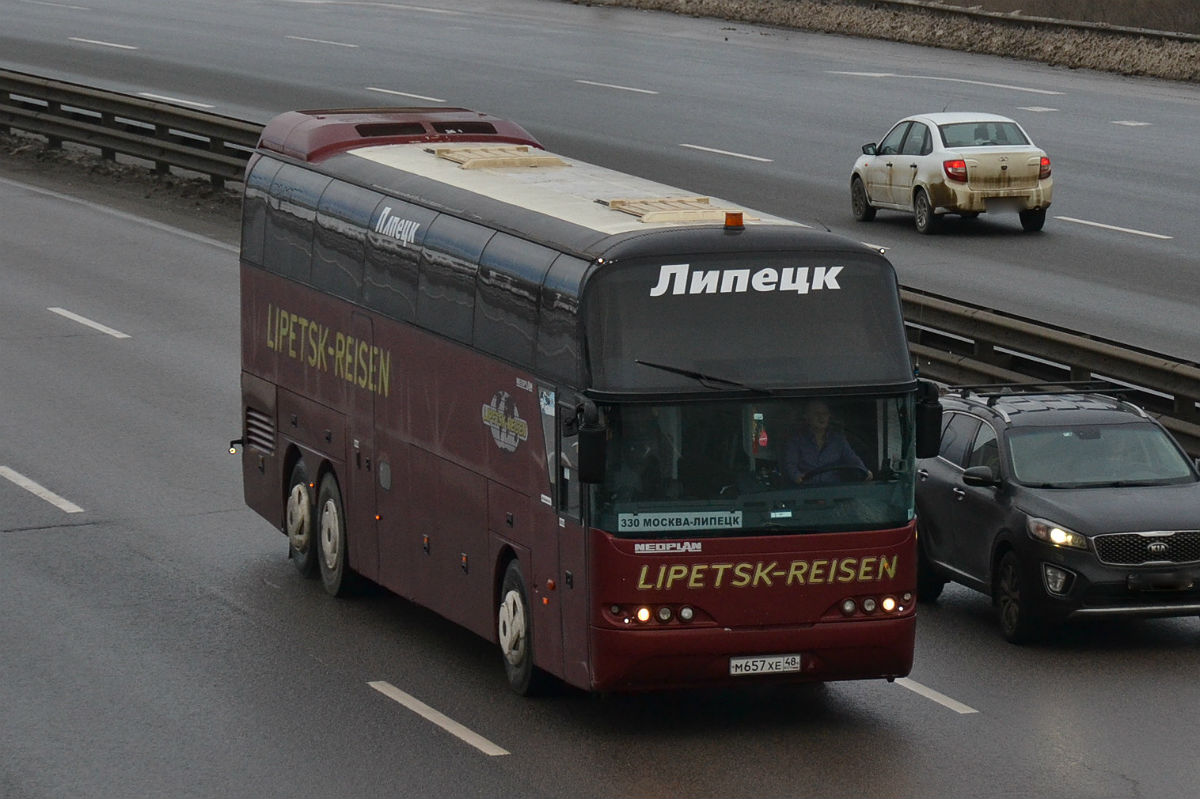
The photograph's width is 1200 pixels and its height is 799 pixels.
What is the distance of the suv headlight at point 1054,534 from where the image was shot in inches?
551

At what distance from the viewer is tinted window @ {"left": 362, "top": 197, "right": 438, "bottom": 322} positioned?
14.0 metres

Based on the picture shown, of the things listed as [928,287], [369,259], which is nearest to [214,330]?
[928,287]

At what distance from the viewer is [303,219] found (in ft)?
51.9

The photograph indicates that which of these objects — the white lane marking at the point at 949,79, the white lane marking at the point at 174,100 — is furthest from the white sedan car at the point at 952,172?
the white lane marking at the point at 174,100

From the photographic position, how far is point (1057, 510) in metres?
14.2

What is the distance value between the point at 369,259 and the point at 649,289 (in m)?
3.41

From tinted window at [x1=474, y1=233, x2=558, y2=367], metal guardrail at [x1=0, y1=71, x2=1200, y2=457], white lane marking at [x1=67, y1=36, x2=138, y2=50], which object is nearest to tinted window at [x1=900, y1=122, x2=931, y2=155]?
metal guardrail at [x1=0, y1=71, x2=1200, y2=457]

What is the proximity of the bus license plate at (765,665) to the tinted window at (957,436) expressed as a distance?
3.91 meters

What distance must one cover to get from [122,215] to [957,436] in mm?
19092

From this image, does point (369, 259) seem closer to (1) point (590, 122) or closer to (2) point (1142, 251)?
(2) point (1142, 251)

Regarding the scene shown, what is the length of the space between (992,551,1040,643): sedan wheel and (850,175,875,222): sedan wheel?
16062 mm

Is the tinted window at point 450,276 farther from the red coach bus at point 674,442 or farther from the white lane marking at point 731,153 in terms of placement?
the white lane marking at point 731,153

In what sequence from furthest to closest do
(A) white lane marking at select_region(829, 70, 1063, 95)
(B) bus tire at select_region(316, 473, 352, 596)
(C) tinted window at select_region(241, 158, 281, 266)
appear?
(A) white lane marking at select_region(829, 70, 1063, 95)
(C) tinted window at select_region(241, 158, 281, 266)
(B) bus tire at select_region(316, 473, 352, 596)

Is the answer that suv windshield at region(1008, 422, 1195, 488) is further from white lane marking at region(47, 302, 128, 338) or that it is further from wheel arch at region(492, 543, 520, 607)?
white lane marking at region(47, 302, 128, 338)
